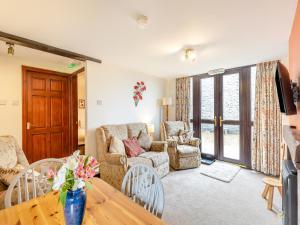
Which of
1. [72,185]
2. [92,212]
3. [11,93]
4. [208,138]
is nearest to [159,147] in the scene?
[208,138]

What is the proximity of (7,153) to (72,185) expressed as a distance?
2.23m

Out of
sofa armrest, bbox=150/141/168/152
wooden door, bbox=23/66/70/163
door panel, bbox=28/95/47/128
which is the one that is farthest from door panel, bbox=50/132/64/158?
sofa armrest, bbox=150/141/168/152

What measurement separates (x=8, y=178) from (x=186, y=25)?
8.53 ft

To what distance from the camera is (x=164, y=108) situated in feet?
17.4

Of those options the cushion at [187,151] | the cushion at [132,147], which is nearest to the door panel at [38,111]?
the cushion at [132,147]

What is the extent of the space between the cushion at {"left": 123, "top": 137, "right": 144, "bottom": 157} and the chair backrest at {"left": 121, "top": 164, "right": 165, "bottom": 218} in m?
1.80

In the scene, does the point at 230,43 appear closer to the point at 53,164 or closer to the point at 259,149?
the point at 259,149

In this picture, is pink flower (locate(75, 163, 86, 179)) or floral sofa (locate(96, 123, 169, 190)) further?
floral sofa (locate(96, 123, 169, 190))

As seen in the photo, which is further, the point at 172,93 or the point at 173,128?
the point at 172,93

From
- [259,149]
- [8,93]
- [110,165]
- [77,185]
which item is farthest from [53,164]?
[259,149]

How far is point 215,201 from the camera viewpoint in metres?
2.46

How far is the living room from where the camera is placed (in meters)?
1.28

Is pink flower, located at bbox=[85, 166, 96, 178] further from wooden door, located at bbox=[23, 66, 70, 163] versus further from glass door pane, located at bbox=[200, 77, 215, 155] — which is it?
glass door pane, located at bbox=[200, 77, 215, 155]

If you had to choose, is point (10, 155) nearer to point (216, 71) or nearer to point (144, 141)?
point (144, 141)
